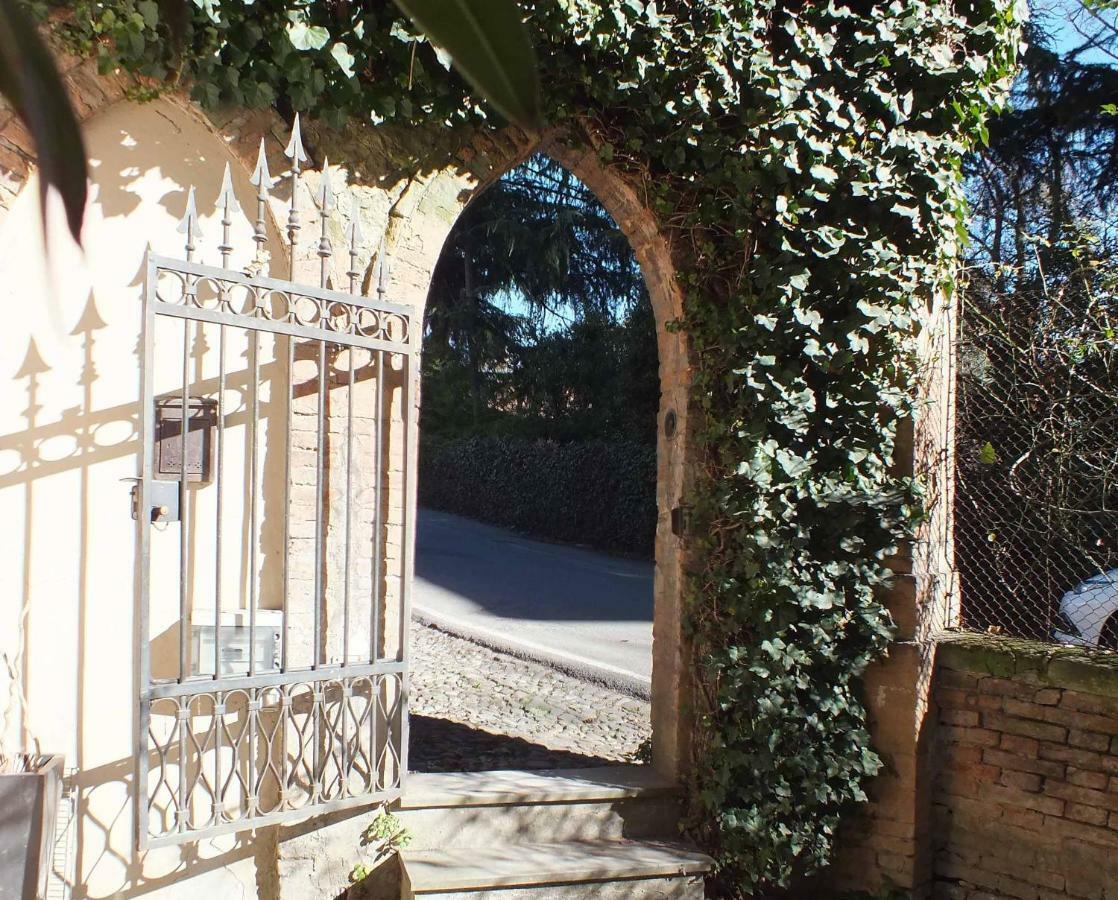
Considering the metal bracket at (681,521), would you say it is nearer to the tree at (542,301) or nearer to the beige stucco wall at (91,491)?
the beige stucco wall at (91,491)

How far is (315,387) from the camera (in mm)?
3695

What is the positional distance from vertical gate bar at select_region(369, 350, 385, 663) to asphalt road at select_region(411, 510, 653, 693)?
3.86 m

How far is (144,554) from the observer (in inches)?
122

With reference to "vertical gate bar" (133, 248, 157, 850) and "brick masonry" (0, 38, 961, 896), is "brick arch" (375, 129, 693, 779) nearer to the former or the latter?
"brick masonry" (0, 38, 961, 896)

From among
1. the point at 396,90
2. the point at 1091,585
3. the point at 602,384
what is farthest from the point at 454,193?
the point at 602,384

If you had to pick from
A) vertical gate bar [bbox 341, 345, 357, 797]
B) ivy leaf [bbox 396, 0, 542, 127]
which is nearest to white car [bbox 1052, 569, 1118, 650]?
vertical gate bar [bbox 341, 345, 357, 797]

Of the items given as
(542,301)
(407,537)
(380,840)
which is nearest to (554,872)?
(380,840)

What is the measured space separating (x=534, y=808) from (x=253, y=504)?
68.2 inches

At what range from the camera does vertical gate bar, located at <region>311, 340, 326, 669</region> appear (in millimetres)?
3445

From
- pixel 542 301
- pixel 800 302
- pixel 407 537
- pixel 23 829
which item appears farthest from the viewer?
pixel 542 301

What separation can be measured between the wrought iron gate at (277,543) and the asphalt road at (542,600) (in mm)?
3889

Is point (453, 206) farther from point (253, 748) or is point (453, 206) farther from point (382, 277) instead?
point (253, 748)

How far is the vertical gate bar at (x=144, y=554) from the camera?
307 cm

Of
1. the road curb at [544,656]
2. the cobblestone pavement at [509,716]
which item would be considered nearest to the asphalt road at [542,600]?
the road curb at [544,656]
